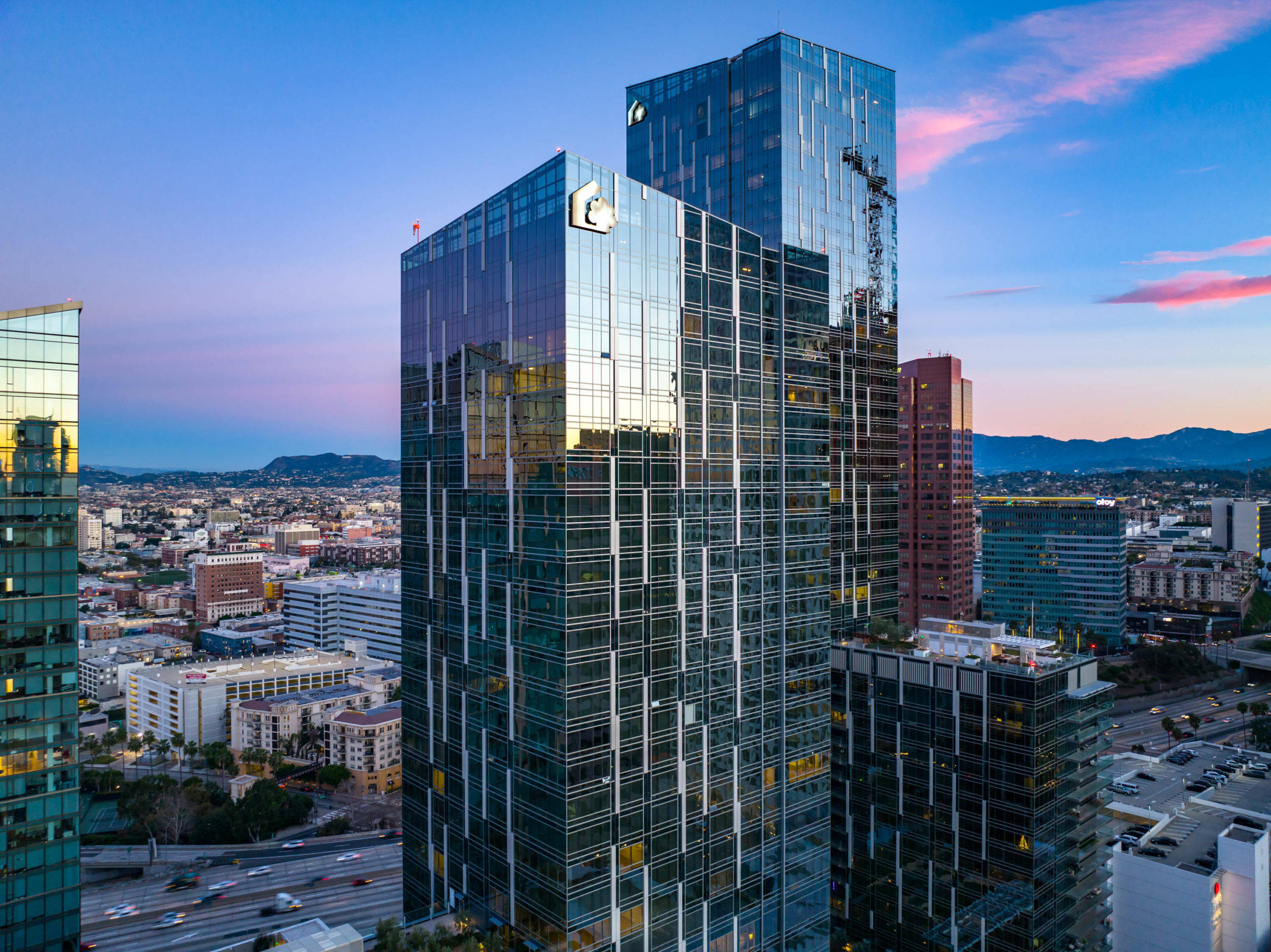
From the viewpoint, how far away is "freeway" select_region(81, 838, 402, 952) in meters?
112

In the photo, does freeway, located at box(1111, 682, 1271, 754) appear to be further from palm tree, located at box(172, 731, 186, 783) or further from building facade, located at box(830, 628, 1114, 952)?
palm tree, located at box(172, 731, 186, 783)

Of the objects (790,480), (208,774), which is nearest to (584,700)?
(790,480)

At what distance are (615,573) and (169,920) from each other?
111292 millimetres

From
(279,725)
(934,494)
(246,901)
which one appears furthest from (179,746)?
(934,494)

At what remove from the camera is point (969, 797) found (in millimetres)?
73688

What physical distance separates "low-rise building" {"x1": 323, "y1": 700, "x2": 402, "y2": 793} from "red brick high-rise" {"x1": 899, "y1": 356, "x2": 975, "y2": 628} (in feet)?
418

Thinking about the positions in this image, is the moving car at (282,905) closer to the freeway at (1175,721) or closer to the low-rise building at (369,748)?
the low-rise building at (369,748)

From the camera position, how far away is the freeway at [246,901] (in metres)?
112

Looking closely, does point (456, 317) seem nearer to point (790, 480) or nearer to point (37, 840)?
point (790, 480)

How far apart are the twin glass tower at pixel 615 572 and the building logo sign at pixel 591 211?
237 mm

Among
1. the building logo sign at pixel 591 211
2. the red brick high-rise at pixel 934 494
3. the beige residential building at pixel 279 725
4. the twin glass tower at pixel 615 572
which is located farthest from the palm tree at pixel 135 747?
the red brick high-rise at pixel 934 494

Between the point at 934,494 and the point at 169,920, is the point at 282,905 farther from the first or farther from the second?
the point at 934,494

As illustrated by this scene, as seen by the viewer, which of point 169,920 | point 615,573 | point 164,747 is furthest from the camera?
point 164,747

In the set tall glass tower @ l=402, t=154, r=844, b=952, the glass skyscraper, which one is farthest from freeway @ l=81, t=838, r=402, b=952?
the glass skyscraper
